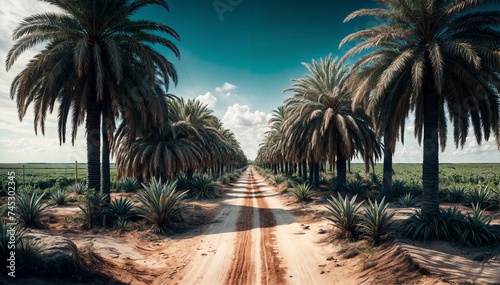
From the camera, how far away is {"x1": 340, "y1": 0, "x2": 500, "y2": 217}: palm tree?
8547 mm

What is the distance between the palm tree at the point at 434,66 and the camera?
855 centimetres

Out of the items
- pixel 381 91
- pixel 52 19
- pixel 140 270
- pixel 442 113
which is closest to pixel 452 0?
pixel 381 91

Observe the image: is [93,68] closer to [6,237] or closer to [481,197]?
[6,237]

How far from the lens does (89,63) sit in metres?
11.5

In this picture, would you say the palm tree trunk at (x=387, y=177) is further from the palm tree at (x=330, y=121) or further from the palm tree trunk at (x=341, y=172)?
the palm tree trunk at (x=341, y=172)

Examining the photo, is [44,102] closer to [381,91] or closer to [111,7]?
[111,7]

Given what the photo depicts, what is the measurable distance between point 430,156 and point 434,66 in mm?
3223

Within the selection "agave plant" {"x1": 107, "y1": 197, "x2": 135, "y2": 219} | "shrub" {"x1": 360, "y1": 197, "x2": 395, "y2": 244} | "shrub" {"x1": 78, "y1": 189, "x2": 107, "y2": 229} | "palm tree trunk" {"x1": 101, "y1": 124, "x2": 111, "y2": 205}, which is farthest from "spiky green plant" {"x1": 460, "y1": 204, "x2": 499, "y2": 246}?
"palm tree trunk" {"x1": 101, "y1": 124, "x2": 111, "y2": 205}

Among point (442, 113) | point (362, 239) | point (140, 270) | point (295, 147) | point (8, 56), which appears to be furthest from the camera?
point (295, 147)

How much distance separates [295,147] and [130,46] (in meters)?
14.2

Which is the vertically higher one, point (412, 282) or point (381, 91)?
point (381, 91)

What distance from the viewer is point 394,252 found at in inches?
265

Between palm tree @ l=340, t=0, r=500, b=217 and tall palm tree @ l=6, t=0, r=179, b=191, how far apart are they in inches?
361

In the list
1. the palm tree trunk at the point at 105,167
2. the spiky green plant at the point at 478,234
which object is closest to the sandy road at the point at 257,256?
the spiky green plant at the point at 478,234
